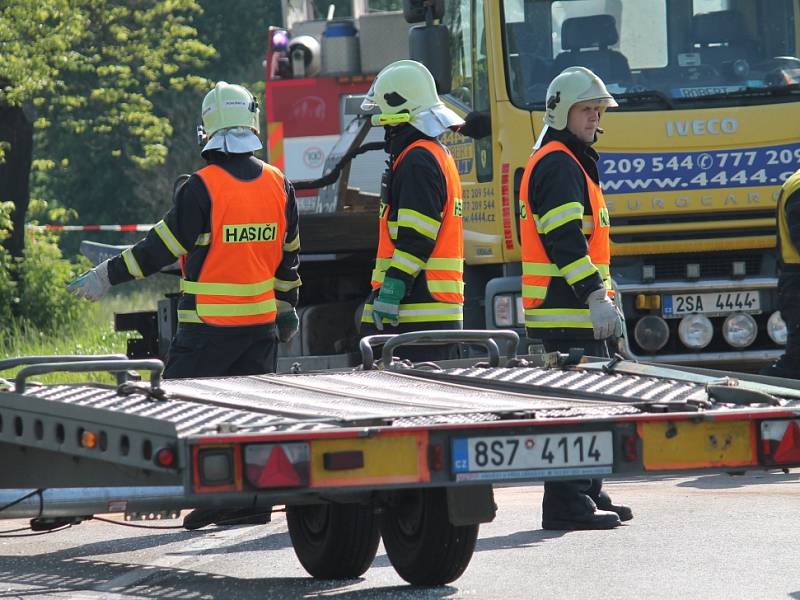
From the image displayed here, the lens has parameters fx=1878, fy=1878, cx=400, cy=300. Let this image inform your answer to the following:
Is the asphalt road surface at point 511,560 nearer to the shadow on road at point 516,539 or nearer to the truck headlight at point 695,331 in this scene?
the shadow on road at point 516,539

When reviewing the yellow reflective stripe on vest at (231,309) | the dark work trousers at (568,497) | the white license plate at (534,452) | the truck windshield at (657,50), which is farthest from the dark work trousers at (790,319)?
the white license plate at (534,452)

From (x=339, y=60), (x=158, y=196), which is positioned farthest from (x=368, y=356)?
(x=158, y=196)

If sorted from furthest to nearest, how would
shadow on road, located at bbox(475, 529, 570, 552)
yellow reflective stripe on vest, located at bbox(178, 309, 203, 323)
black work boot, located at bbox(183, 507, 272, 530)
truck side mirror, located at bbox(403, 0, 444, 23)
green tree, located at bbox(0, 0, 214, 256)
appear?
green tree, located at bbox(0, 0, 214, 256)
truck side mirror, located at bbox(403, 0, 444, 23)
yellow reflective stripe on vest, located at bbox(178, 309, 203, 323)
shadow on road, located at bbox(475, 529, 570, 552)
black work boot, located at bbox(183, 507, 272, 530)

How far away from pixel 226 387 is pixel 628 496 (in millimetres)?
3320

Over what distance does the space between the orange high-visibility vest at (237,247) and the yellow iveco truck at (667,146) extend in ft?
10.0

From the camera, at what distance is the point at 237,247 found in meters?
8.38

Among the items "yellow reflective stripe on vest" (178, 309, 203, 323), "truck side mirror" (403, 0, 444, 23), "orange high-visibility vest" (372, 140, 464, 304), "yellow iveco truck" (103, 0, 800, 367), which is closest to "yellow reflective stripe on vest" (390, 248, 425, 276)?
"orange high-visibility vest" (372, 140, 464, 304)

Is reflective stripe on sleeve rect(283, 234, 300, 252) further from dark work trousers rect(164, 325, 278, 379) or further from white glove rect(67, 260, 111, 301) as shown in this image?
white glove rect(67, 260, 111, 301)

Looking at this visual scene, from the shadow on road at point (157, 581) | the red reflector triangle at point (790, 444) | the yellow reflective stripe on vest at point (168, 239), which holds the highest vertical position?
the yellow reflective stripe on vest at point (168, 239)

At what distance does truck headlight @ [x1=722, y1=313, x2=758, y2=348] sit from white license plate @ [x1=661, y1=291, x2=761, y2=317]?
0.07m

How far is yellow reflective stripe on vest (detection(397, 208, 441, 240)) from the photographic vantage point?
8.74 metres

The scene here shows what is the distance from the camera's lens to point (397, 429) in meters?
5.52

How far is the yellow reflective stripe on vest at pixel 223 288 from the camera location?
27.5ft

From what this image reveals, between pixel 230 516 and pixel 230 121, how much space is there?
184 centimetres
